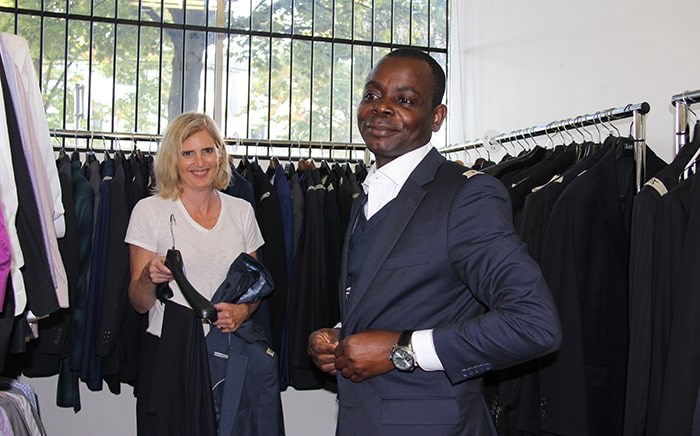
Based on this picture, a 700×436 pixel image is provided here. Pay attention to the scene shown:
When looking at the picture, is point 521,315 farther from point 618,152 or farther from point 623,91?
point 623,91

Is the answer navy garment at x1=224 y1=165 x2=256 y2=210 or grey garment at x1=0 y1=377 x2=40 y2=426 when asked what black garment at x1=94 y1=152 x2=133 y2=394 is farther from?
grey garment at x1=0 y1=377 x2=40 y2=426

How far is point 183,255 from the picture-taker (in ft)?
9.25

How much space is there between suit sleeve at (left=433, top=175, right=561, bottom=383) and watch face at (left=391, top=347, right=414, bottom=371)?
0.06m

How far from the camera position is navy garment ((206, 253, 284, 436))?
2796 mm

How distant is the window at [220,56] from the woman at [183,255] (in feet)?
5.17

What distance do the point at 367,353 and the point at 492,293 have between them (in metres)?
0.27

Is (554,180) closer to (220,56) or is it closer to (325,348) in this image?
(325,348)

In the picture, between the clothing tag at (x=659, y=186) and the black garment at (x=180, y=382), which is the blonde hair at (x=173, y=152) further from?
the clothing tag at (x=659, y=186)

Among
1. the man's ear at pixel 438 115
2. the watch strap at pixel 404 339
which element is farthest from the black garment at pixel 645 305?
the watch strap at pixel 404 339

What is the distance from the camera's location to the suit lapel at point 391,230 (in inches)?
64.0

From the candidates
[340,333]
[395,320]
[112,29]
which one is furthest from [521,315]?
[112,29]

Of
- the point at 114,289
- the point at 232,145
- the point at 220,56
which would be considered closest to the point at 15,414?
the point at 114,289

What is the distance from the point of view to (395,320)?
162 centimetres

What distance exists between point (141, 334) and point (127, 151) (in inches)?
47.6
